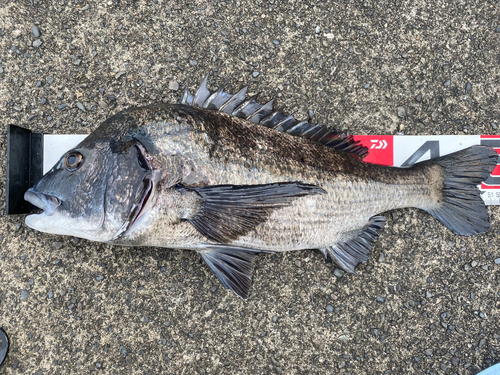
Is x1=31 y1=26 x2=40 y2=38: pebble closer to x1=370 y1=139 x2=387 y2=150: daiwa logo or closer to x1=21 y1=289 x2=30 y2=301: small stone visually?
x1=21 y1=289 x2=30 y2=301: small stone

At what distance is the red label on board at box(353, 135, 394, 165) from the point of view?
2.30 m

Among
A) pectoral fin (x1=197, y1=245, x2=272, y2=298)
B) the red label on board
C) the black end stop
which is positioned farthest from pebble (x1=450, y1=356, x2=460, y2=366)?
the black end stop

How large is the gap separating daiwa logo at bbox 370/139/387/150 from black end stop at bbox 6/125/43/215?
2253 mm

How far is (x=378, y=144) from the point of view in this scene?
2305 millimetres

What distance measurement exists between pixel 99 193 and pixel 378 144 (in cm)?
179

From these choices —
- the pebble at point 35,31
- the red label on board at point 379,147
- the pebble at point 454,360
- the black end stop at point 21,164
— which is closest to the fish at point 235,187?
the red label on board at point 379,147

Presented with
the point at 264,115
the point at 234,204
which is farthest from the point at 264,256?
the point at 264,115

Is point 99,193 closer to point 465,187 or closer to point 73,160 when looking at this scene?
point 73,160

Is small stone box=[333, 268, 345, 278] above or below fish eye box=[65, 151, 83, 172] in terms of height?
below

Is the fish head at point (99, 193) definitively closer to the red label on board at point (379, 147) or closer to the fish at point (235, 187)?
the fish at point (235, 187)

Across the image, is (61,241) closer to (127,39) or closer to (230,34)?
(127,39)

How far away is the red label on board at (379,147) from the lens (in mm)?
2303

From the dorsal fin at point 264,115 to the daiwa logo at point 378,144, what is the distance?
0.17m

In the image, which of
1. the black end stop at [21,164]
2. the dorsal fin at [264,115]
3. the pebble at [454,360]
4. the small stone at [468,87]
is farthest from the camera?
the small stone at [468,87]
